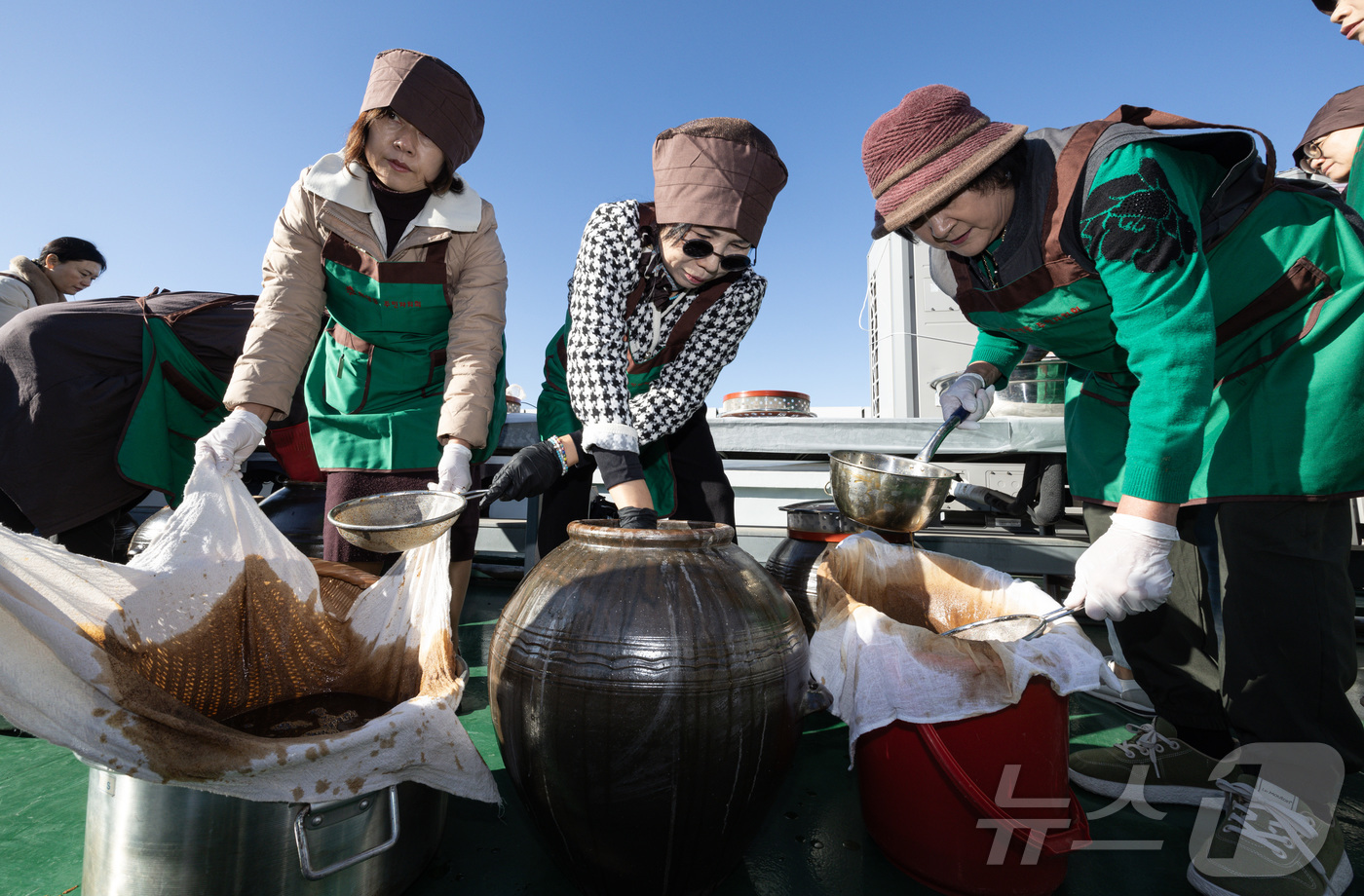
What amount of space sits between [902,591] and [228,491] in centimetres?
172

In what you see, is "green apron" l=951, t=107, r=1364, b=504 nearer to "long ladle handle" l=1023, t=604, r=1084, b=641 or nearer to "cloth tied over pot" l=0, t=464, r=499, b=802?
"long ladle handle" l=1023, t=604, r=1084, b=641

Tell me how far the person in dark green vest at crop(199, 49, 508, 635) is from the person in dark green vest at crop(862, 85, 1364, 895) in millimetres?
1123

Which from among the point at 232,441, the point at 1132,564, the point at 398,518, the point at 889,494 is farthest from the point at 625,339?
the point at 1132,564

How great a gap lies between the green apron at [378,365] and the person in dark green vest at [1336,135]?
2.74 metres

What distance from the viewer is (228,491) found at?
144 cm

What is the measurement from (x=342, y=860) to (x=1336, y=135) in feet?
10.5

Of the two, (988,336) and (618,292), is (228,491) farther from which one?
(988,336)

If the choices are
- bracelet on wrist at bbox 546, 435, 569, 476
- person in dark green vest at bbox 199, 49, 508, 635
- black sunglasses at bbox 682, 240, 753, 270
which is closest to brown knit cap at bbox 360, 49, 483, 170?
person in dark green vest at bbox 199, 49, 508, 635

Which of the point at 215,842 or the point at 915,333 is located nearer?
the point at 215,842

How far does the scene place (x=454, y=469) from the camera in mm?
1628

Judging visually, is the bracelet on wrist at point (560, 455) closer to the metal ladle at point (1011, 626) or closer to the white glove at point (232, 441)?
the white glove at point (232, 441)

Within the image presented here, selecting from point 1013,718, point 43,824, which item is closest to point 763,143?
point 1013,718

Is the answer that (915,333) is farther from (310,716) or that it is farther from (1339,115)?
(310,716)

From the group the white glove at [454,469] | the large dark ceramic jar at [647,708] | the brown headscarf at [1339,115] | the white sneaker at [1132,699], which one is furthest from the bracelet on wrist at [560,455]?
the brown headscarf at [1339,115]
